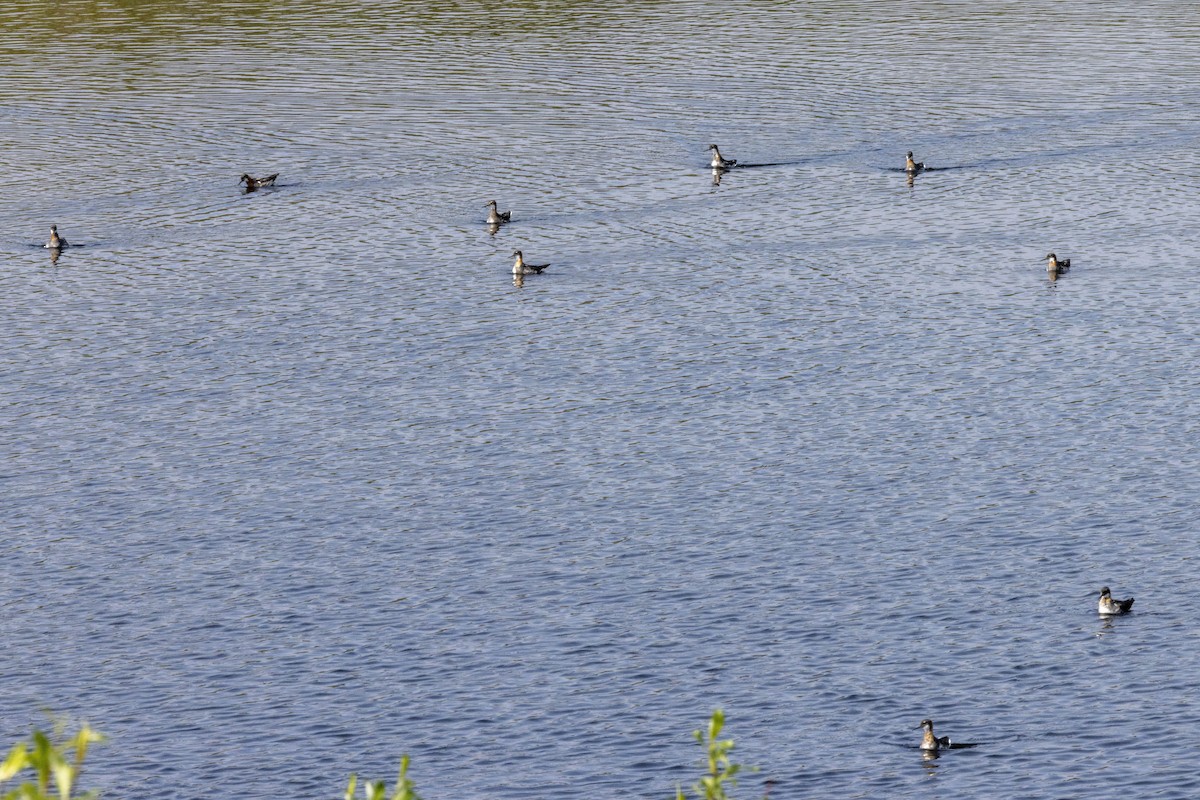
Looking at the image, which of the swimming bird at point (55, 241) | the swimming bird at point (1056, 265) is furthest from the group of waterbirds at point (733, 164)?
the swimming bird at point (55, 241)

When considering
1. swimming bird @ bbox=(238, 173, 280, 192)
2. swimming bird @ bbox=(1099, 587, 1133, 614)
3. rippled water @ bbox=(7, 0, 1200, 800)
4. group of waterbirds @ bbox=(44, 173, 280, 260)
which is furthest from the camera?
swimming bird @ bbox=(238, 173, 280, 192)

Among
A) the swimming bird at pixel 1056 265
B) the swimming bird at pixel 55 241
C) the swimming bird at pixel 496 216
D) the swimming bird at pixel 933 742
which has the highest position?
the swimming bird at pixel 496 216

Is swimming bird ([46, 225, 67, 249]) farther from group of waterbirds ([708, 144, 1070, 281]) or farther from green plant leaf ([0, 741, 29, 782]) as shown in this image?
Answer: green plant leaf ([0, 741, 29, 782])

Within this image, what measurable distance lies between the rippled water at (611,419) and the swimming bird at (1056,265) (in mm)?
478

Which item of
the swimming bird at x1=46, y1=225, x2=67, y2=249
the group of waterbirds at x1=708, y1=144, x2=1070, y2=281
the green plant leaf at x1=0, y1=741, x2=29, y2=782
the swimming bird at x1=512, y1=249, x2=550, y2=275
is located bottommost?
the green plant leaf at x1=0, y1=741, x2=29, y2=782

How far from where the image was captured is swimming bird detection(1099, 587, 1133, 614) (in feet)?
152

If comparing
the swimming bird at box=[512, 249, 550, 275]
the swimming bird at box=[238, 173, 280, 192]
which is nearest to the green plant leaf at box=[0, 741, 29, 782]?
the swimming bird at box=[512, 249, 550, 275]

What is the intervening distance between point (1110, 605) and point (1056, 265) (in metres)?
30.9

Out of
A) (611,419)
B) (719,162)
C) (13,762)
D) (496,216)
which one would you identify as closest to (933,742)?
(611,419)

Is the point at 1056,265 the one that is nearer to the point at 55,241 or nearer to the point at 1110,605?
the point at 1110,605

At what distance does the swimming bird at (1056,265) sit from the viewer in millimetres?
74188

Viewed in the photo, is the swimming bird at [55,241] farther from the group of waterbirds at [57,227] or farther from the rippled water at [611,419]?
the rippled water at [611,419]

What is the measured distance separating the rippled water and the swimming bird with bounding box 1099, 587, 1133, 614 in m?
0.61

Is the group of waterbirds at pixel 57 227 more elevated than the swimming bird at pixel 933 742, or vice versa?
the group of waterbirds at pixel 57 227
